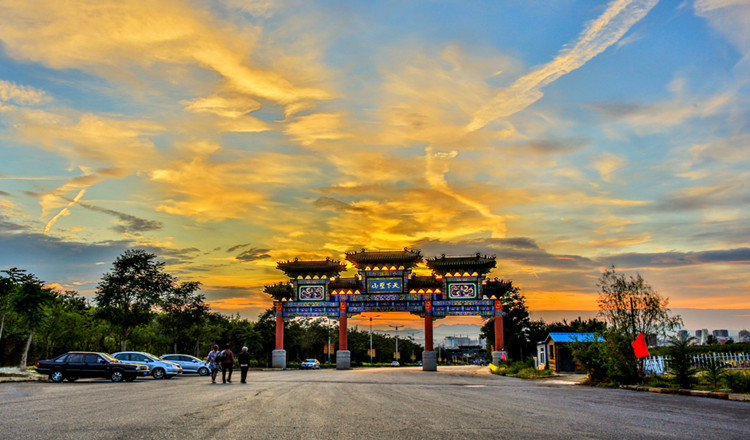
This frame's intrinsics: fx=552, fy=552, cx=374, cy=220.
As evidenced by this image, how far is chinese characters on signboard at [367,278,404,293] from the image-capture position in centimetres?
5638

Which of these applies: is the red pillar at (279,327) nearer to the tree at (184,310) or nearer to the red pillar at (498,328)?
the tree at (184,310)

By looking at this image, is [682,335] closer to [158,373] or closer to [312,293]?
[158,373]

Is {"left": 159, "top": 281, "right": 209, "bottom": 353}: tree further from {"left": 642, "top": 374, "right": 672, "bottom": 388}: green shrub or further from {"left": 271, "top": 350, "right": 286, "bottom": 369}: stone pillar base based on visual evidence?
{"left": 642, "top": 374, "right": 672, "bottom": 388}: green shrub

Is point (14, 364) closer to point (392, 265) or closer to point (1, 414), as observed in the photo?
point (392, 265)

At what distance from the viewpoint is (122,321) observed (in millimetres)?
44594

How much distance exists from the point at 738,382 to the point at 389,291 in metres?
39.3

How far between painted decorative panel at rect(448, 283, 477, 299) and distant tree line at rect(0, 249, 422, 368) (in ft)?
80.9

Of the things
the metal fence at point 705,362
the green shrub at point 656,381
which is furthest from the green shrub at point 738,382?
the green shrub at point 656,381

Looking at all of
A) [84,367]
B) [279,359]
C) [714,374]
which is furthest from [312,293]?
[714,374]

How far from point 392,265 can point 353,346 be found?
47406 mm

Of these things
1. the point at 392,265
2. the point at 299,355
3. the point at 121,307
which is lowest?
the point at 299,355

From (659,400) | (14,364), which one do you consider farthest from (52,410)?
(14,364)

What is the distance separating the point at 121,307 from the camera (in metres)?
45.6


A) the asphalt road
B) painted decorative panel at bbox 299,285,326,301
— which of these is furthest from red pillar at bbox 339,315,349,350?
the asphalt road
